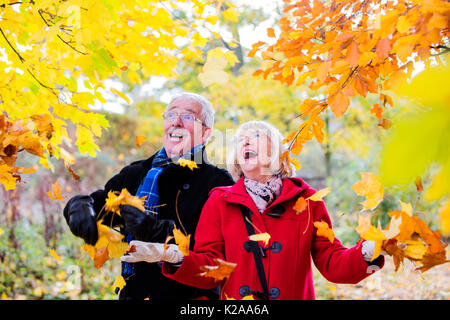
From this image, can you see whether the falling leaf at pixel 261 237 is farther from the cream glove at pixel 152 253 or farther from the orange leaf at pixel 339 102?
the orange leaf at pixel 339 102

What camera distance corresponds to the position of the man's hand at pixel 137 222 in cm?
146

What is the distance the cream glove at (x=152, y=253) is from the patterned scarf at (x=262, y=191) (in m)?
0.47

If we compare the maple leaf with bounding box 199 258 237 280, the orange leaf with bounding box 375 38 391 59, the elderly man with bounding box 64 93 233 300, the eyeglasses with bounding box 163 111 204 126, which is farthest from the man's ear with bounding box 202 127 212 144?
the orange leaf with bounding box 375 38 391 59

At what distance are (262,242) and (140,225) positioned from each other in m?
0.57

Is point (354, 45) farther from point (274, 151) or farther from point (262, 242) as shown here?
point (262, 242)

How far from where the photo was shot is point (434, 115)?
529 millimetres

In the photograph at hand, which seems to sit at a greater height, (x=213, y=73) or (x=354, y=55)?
(x=213, y=73)

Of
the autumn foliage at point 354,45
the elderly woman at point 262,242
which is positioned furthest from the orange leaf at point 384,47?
the elderly woman at point 262,242

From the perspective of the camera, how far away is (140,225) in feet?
4.80

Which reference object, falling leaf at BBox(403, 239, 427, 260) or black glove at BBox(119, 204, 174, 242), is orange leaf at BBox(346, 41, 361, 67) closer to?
falling leaf at BBox(403, 239, 427, 260)

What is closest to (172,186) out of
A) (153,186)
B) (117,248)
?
(153,186)

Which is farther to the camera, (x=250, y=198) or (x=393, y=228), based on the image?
(x=250, y=198)
